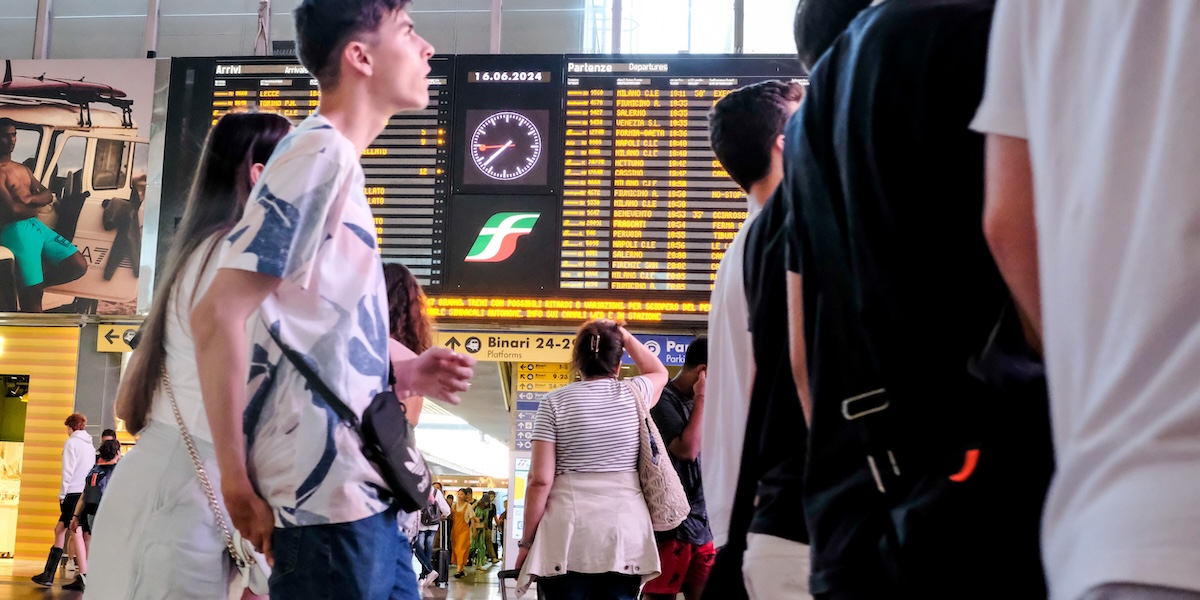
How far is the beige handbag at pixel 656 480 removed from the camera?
346 centimetres

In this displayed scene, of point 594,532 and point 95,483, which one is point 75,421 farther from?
point 594,532

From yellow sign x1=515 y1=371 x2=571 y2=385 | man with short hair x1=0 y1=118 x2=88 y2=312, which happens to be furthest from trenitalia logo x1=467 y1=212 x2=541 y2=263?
man with short hair x1=0 y1=118 x2=88 y2=312

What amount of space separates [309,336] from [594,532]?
80.4 inches

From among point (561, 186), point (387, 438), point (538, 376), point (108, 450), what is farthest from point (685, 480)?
point (108, 450)

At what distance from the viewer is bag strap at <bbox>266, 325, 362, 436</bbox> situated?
58.2 inches

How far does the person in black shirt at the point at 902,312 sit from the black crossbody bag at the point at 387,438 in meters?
0.76

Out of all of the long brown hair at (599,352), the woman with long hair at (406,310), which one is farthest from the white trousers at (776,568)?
the long brown hair at (599,352)

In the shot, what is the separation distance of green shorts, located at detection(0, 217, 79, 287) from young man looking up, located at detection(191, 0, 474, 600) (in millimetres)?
7900

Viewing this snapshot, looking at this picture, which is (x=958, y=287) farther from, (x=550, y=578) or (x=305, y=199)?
(x=550, y=578)

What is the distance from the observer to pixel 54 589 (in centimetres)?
855

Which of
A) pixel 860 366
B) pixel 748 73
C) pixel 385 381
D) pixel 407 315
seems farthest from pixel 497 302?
pixel 860 366

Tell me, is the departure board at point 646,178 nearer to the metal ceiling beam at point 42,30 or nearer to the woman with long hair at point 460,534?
the metal ceiling beam at point 42,30

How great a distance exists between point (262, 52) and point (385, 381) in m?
8.77

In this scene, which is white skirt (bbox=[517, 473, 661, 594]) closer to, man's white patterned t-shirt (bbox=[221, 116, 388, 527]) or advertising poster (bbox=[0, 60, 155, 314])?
man's white patterned t-shirt (bbox=[221, 116, 388, 527])
